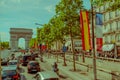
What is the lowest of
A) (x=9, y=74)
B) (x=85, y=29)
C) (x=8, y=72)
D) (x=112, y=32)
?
(x=9, y=74)

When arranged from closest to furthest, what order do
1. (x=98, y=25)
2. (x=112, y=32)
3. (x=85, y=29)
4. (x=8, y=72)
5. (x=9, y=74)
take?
(x=98, y=25)
(x=9, y=74)
(x=8, y=72)
(x=85, y=29)
(x=112, y=32)

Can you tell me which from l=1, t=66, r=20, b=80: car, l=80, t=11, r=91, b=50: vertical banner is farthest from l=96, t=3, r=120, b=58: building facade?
l=1, t=66, r=20, b=80: car

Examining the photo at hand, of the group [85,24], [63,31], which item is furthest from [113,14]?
[85,24]

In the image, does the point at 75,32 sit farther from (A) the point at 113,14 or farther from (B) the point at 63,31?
(A) the point at 113,14

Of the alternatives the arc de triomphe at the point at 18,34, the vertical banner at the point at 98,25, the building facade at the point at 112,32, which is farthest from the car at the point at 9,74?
the arc de triomphe at the point at 18,34

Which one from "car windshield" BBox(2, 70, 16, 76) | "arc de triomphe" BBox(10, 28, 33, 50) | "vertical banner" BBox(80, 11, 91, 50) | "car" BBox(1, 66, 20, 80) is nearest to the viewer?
"car" BBox(1, 66, 20, 80)

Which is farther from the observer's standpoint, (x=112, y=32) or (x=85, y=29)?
(x=112, y=32)

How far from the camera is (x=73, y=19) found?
39906mm

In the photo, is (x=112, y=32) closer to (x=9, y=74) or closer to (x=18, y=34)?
(x=9, y=74)

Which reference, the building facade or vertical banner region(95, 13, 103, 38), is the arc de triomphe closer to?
the building facade

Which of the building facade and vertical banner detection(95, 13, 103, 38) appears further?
the building facade

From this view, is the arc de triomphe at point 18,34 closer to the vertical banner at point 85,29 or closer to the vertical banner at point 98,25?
the vertical banner at point 85,29

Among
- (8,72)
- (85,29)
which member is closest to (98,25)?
(85,29)

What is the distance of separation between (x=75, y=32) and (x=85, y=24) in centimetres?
1176
